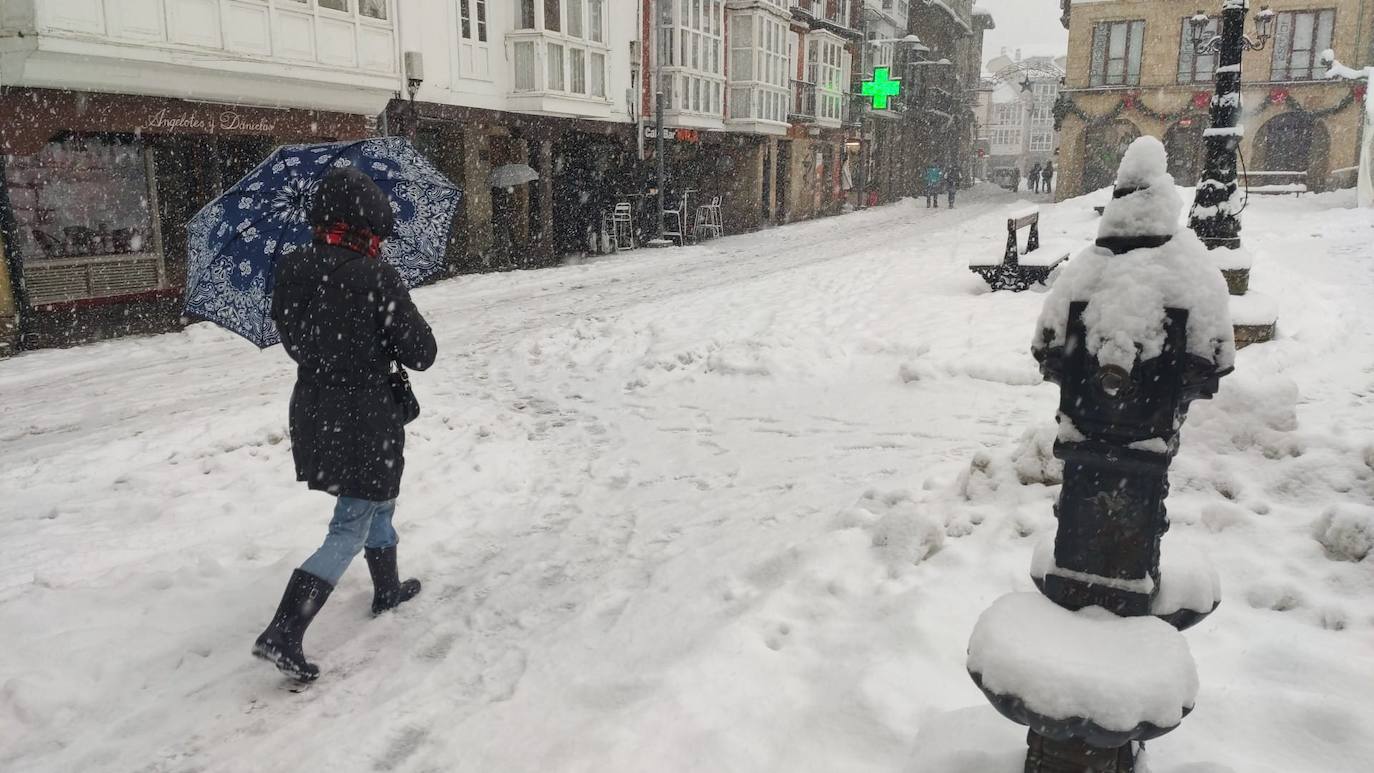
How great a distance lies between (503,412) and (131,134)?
366 inches

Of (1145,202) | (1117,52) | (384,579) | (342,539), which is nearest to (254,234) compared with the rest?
(342,539)

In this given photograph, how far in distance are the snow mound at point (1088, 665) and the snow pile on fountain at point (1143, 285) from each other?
58cm

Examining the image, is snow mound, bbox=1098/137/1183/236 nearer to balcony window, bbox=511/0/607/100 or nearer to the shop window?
the shop window

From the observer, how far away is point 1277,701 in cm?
270

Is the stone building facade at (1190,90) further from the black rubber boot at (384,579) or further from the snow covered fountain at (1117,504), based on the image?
the black rubber boot at (384,579)

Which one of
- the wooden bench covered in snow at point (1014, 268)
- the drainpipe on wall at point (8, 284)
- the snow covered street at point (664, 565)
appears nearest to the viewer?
the snow covered street at point (664, 565)

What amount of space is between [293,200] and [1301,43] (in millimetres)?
42969

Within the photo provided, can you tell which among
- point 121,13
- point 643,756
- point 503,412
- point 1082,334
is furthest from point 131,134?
point 1082,334

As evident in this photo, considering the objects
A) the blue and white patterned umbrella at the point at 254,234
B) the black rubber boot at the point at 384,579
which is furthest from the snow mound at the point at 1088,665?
the blue and white patterned umbrella at the point at 254,234

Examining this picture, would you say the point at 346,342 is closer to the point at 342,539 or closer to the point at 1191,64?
the point at 342,539

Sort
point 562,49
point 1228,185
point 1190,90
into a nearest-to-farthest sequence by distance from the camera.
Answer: point 1228,185 → point 562,49 → point 1190,90

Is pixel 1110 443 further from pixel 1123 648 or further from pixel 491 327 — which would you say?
pixel 491 327

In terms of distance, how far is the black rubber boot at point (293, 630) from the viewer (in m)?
3.36

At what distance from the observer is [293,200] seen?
412 centimetres
